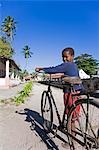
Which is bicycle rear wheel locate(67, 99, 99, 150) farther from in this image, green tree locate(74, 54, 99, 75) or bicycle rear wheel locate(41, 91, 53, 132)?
green tree locate(74, 54, 99, 75)

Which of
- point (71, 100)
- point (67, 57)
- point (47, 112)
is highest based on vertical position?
point (67, 57)

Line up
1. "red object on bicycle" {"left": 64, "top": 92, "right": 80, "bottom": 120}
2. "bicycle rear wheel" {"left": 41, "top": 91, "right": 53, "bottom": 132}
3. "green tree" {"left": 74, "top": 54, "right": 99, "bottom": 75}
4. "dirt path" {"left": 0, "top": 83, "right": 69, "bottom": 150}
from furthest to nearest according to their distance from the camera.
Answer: "green tree" {"left": 74, "top": 54, "right": 99, "bottom": 75} → "bicycle rear wheel" {"left": 41, "top": 91, "right": 53, "bottom": 132} → "dirt path" {"left": 0, "top": 83, "right": 69, "bottom": 150} → "red object on bicycle" {"left": 64, "top": 92, "right": 80, "bottom": 120}

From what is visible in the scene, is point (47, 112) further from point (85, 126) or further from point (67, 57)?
point (85, 126)

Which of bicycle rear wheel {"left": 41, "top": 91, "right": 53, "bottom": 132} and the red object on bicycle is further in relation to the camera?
bicycle rear wheel {"left": 41, "top": 91, "right": 53, "bottom": 132}

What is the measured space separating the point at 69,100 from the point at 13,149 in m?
1.25

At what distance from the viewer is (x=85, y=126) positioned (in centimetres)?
442

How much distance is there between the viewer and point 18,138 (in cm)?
606

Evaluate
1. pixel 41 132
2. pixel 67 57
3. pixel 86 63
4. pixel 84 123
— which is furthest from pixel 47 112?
pixel 86 63

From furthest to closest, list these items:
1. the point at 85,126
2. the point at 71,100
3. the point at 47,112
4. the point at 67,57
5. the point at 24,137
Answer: the point at 47,112 → the point at 24,137 → the point at 67,57 → the point at 71,100 → the point at 85,126

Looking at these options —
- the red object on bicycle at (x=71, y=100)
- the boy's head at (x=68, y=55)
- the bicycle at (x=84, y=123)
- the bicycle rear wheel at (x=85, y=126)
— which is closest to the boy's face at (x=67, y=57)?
the boy's head at (x=68, y=55)

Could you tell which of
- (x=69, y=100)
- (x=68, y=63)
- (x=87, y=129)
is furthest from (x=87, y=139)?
(x=68, y=63)

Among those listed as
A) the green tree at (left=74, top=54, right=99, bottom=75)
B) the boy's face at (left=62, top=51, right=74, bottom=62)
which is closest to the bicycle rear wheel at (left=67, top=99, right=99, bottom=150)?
the boy's face at (left=62, top=51, right=74, bottom=62)

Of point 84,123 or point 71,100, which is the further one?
point 71,100

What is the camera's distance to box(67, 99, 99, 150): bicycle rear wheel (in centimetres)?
422
